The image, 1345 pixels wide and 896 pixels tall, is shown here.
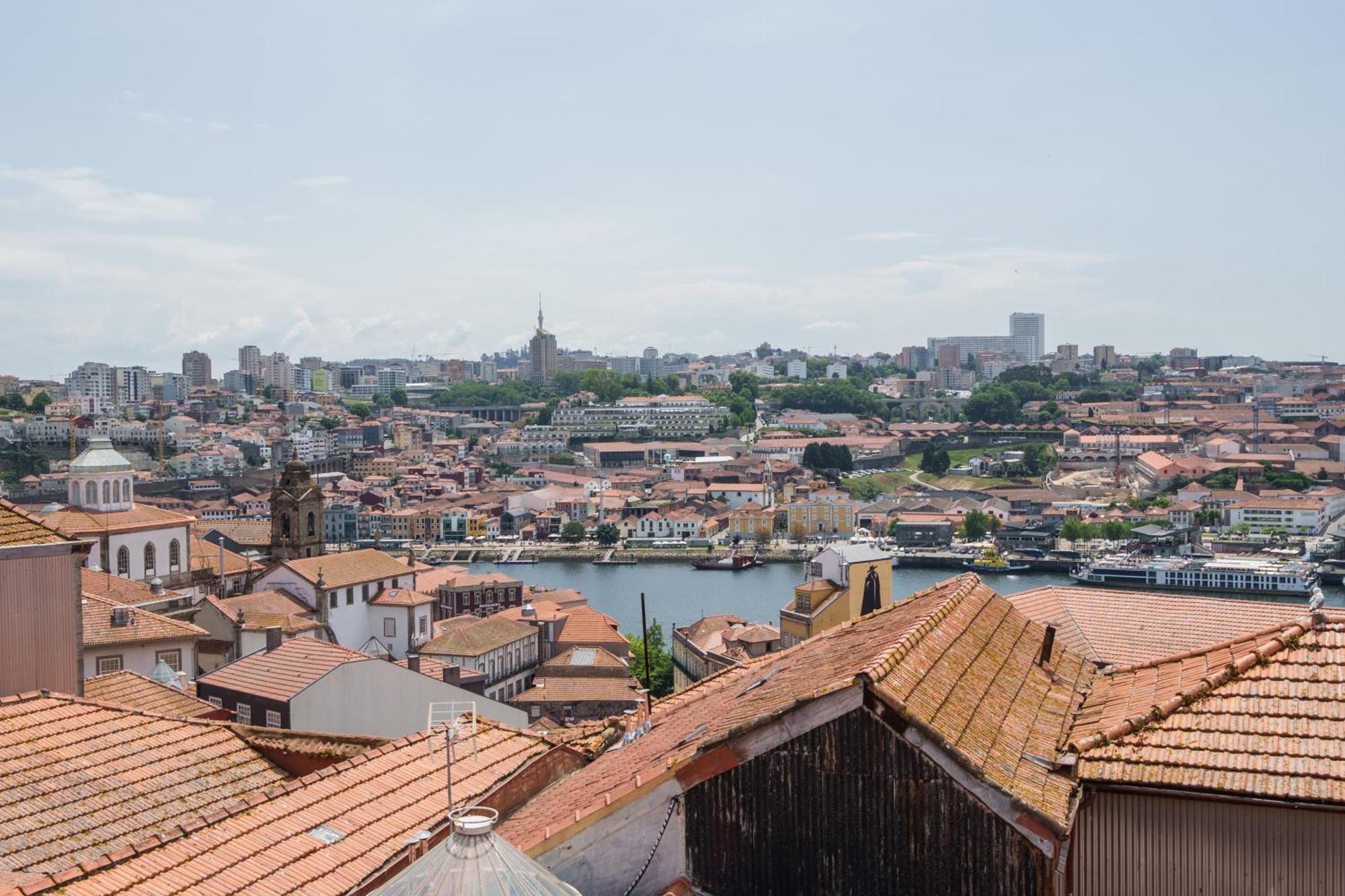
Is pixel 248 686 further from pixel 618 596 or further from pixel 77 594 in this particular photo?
pixel 618 596

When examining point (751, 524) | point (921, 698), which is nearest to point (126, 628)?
point (921, 698)

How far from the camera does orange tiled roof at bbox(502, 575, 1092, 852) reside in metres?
1.67

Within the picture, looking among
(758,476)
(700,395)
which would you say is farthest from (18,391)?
(758,476)

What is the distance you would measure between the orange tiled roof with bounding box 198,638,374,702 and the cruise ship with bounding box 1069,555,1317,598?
2050 cm

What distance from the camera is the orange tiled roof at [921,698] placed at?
167 cm

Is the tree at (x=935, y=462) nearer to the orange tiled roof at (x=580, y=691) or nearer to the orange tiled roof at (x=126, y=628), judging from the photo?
the orange tiled roof at (x=580, y=691)

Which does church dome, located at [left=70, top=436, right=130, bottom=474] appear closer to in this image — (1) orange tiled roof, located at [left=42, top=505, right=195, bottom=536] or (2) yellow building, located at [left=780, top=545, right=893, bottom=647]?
(1) orange tiled roof, located at [left=42, top=505, right=195, bottom=536]

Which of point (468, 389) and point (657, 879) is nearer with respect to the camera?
point (657, 879)

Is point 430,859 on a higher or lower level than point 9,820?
higher

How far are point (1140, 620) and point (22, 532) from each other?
2.87 m

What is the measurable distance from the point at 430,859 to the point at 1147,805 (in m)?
1.03

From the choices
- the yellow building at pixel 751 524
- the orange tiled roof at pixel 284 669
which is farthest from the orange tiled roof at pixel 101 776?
the yellow building at pixel 751 524

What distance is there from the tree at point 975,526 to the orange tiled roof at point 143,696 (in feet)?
85.6

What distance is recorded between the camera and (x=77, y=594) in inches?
113
